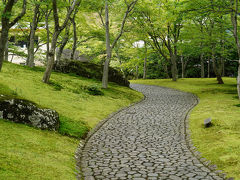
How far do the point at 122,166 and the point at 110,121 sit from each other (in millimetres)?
6683

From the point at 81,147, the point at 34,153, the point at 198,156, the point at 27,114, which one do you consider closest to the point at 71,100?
the point at 27,114

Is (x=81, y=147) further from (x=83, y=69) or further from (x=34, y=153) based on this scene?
A: (x=83, y=69)

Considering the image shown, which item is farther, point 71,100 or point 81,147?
point 71,100

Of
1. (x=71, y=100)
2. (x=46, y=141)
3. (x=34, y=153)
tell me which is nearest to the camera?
(x=34, y=153)

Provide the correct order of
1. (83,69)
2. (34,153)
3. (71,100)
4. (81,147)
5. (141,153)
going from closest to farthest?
1. (34,153)
2. (141,153)
3. (81,147)
4. (71,100)
5. (83,69)

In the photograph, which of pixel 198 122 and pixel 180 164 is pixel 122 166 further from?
pixel 198 122

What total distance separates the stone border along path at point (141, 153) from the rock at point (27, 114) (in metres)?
1.74

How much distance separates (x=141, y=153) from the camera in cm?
903

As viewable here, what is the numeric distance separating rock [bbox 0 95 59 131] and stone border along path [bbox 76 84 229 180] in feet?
5.71

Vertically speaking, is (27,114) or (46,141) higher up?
(27,114)

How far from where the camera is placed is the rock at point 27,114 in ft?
30.1

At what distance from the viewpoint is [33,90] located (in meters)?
16.2

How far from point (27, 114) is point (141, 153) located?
4687mm

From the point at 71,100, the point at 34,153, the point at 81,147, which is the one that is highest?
the point at 71,100
